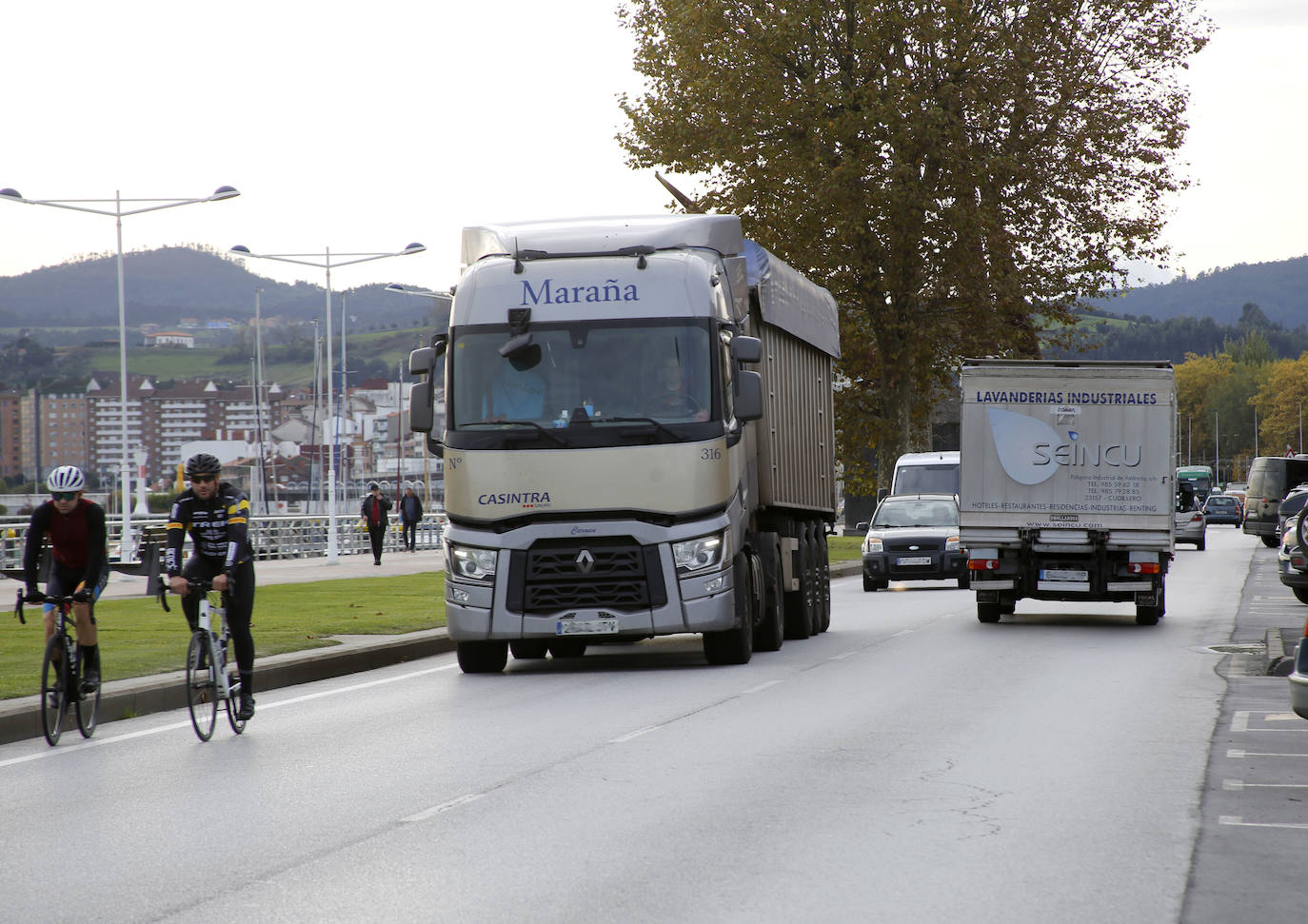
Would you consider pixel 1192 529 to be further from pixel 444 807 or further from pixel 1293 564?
pixel 444 807

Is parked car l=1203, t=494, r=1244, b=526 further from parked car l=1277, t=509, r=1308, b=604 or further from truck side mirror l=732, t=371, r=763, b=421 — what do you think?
truck side mirror l=732, t=371, r=763, b=421

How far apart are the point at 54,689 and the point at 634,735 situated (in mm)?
3693

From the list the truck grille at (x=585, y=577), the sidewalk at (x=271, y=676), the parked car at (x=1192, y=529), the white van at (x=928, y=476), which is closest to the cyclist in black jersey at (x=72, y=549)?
the sidewalk at (x=271, y=676)

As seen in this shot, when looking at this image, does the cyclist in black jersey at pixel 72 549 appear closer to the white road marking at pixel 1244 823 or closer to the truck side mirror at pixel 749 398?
the truck side mirror at pixel 749 398

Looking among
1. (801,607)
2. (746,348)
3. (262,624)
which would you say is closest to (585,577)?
(746,348)

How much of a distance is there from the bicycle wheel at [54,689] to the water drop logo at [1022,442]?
509 inches

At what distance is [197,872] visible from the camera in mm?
7090

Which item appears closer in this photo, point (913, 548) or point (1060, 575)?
point (1060, 575)

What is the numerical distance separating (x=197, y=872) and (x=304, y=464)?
195 m

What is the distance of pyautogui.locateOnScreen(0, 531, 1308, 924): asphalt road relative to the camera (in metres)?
6.57

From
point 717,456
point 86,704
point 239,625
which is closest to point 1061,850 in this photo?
point 239,625

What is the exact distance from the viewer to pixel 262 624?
1988 centimetres

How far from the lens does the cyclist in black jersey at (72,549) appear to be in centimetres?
1141

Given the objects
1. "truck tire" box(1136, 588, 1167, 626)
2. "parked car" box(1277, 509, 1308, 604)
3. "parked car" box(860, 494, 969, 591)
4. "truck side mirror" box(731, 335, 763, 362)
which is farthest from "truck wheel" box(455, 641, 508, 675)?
"parked car" box(860, 494, 969, 591)
